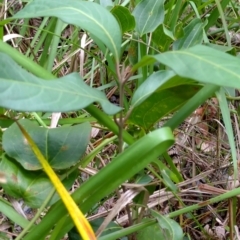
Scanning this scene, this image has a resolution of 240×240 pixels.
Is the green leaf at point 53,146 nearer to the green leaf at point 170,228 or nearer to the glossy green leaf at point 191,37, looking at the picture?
the green leaf at point 170,228

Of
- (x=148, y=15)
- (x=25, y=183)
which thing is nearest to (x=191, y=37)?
(x=148, y=15)

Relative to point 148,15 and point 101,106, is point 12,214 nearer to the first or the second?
point 101,106

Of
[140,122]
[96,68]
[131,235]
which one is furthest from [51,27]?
[131,235]

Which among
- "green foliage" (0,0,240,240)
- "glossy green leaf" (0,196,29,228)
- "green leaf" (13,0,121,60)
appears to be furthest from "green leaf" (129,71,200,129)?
"glossy green leaf" (0,196,29,228)

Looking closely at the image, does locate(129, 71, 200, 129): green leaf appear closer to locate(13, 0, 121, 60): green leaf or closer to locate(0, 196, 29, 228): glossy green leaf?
locate(13, 0, 121, 60): green leaf

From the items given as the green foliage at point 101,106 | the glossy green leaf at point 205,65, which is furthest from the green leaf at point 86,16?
the glossy green leaf at point 205,65
